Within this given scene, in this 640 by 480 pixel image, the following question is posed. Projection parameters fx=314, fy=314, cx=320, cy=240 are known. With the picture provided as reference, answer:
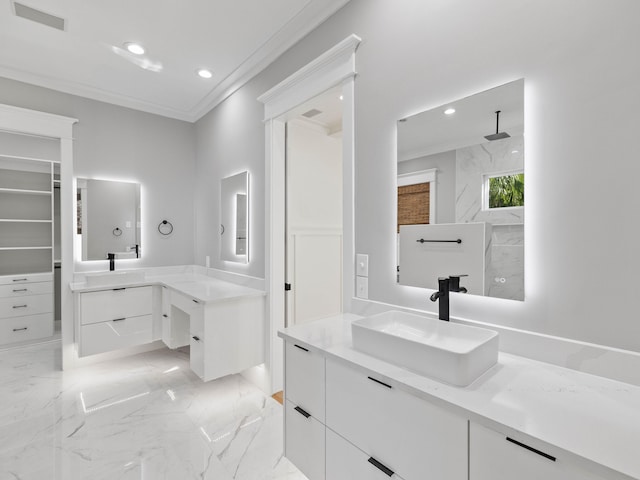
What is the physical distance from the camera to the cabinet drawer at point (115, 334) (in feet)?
9.34

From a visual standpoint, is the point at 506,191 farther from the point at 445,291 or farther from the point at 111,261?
the point at 111,261

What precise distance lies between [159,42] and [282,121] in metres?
1.12

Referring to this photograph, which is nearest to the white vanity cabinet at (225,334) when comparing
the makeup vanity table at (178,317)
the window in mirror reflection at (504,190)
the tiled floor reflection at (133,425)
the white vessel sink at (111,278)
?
the makeup vanity table at (178,317)

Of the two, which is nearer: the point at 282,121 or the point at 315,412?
the point at 315,412

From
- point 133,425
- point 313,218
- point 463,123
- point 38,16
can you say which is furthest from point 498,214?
point 38,16

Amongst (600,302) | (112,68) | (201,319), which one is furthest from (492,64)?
(112,68)

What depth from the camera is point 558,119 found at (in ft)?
3.76

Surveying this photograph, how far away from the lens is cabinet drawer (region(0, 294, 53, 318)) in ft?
11.2

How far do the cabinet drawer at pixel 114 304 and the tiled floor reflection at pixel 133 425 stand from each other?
22.2 inches

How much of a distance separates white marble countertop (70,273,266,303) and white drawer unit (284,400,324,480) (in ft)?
3.79

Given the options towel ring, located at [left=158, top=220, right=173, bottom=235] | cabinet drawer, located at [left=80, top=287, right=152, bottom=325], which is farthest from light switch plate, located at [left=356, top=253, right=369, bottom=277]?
towel ring, located at [left=158, top=220, right=173, bottom=235]

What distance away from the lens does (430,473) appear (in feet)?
3.13

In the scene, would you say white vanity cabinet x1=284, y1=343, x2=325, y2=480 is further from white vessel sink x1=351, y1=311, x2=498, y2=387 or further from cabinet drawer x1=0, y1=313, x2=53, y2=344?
cabinet drawer x1=0, y1=313, x2=53, y2=344

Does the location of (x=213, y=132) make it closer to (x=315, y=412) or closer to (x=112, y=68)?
(x=112, y=68)
